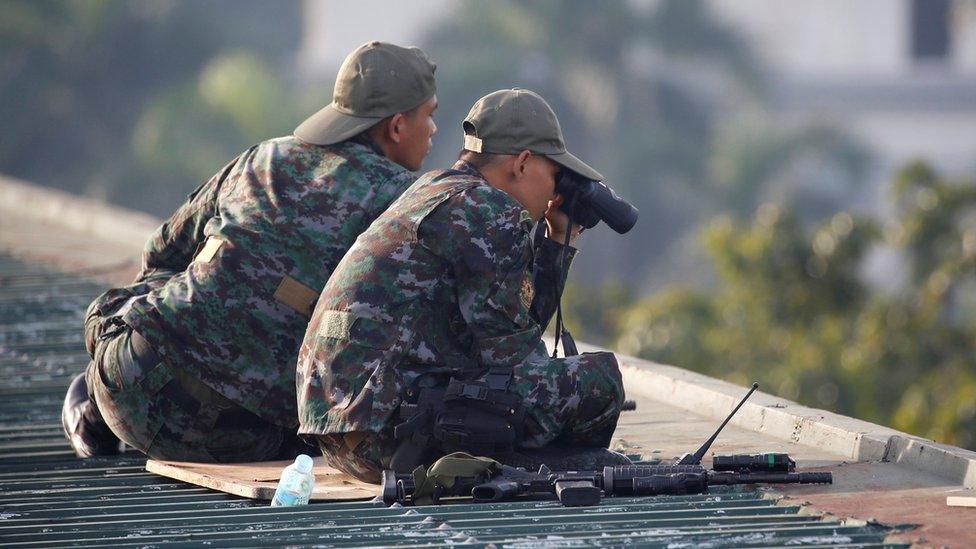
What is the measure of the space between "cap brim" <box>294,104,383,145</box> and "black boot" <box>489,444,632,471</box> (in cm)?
120

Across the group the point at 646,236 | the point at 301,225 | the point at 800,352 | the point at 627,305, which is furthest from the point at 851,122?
the point at 301,225

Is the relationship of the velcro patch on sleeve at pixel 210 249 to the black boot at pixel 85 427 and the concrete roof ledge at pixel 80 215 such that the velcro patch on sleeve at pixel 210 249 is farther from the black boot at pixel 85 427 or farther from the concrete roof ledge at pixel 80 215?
the concrete roof ledge at pixel 80 215

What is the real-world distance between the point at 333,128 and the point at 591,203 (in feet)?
2.95

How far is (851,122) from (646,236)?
1742 centimetres

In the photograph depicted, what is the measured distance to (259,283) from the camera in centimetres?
539

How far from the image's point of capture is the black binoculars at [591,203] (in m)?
5.19

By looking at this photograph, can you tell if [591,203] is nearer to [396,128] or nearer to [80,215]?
[396,128]

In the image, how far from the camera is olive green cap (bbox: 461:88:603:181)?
16.3 ft

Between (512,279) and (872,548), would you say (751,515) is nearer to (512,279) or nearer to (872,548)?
(872,548)

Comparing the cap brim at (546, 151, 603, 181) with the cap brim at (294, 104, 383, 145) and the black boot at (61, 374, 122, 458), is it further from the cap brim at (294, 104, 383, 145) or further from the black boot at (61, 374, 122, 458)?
the black boot at (61, 374, 122, 458)

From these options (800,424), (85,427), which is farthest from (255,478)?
(800,424)

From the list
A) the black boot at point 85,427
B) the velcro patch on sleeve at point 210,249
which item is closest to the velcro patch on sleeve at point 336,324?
the velcro patch on sleeve at point 210,249

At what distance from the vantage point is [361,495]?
4871 millimetres

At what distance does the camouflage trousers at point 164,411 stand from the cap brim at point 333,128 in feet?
2.75
